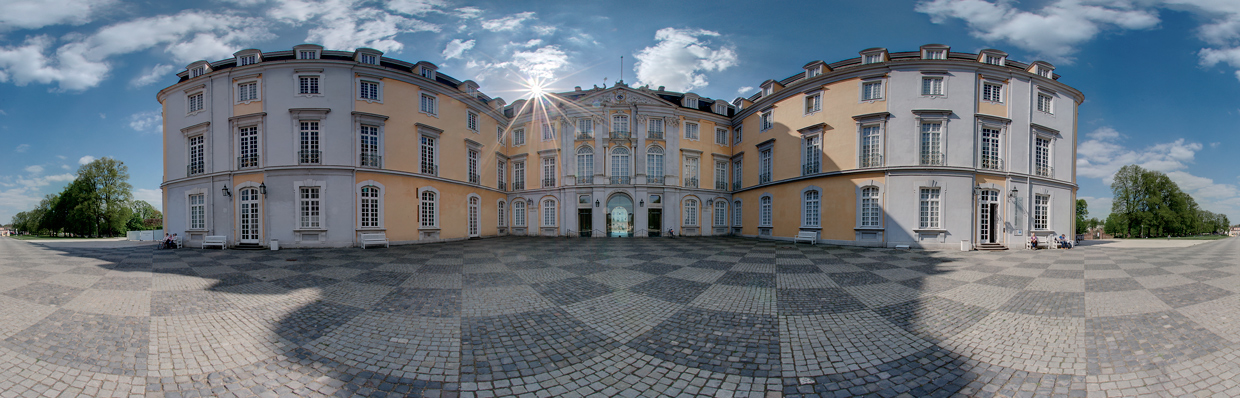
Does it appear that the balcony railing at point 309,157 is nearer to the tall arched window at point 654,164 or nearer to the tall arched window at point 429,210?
the tall arched window at point 429,210

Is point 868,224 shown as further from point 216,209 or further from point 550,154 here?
point 216,209

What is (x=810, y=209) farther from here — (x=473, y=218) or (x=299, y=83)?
(x=299, y=83)

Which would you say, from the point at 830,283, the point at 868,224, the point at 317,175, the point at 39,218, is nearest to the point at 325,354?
the point at 830,283

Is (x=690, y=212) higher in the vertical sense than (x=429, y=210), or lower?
lower

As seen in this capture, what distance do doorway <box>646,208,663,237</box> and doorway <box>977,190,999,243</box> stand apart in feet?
53.8

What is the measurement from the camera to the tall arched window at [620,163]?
25781 mm

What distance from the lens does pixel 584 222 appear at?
2620 cm

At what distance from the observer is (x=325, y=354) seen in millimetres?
4215

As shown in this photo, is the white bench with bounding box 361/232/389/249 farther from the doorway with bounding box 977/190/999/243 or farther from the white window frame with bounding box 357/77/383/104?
the doorway with bounding box 977/190/999/243

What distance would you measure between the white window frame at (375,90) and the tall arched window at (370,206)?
4.32 metres

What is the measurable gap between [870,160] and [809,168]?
9.57ft

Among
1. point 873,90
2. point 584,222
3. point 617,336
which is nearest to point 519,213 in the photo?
point 584,222

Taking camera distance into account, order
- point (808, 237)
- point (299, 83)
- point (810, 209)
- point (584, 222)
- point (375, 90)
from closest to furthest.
→ point (299, 83), point (375, 90), point (808, 237), point (810, 209), point (584, 222)

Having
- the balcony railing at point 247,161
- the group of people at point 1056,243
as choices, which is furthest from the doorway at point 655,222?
the balcony railing at point 247,161
